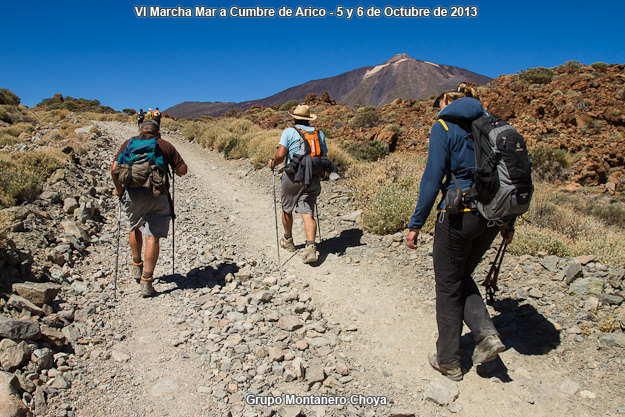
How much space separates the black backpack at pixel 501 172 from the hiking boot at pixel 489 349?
3.16 ft

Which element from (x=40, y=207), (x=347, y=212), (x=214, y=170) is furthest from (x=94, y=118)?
(x=347, y=212)

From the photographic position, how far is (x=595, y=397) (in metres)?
2.90

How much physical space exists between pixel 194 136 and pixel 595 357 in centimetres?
1949

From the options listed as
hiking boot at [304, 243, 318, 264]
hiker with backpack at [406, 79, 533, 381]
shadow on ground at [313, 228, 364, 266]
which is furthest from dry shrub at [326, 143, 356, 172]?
hiker with backpack at [406, 79, 533, 381]

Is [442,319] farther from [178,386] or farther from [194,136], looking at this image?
[194,136]

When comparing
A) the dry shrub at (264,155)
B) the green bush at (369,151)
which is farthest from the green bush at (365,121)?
the dry shrub at (264,155)

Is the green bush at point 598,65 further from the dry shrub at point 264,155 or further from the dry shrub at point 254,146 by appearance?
the dry shrub at point 264,155

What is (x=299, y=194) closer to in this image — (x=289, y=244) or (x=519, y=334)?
(x=289, y=244)

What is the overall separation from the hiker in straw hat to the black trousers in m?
2.36

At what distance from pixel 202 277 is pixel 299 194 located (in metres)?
1.71

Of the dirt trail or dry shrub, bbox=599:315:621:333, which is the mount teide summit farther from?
dry shrub, bbox=599:315:621:333

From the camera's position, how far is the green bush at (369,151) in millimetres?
12655

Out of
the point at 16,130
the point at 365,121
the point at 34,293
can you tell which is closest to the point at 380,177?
the point at 34,293

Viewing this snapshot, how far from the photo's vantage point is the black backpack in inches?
101
